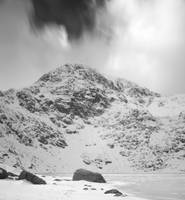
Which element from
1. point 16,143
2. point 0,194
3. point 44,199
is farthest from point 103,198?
point 16,143

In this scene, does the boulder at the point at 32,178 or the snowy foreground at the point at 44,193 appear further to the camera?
the boulder at the point at 32,178

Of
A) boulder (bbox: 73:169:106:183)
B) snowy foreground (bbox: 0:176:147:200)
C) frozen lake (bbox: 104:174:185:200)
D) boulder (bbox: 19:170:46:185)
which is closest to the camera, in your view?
snowy foreground (bbox: 0:176:147:200)

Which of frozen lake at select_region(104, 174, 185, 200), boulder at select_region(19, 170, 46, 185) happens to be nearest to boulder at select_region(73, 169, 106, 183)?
frozen lake at select_region(104, 174, 185, 200)

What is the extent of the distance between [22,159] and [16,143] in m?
21.2

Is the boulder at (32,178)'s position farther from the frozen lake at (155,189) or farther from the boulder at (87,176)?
the boulder at (87,176)

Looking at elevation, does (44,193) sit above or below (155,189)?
below

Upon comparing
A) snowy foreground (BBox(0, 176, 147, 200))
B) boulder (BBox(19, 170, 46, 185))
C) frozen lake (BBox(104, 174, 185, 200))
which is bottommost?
snowy foreground (BBox(0, 176, 147, 200))

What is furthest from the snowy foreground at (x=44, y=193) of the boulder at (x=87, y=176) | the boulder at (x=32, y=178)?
the boulder at (x=87, y=176)

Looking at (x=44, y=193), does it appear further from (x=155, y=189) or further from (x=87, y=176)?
(x=87, y=176)

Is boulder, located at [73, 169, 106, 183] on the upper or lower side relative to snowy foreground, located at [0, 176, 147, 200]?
upper

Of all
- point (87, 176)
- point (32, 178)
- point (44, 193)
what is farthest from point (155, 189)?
point (44, 193)

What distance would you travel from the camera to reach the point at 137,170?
199250 mm

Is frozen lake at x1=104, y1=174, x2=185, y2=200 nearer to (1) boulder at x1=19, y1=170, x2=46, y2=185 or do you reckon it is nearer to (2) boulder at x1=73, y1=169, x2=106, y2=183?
(2) boulder at x1=73, y1=169, x2=106, y2=183

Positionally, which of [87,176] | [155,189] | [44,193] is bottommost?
[44,193]
